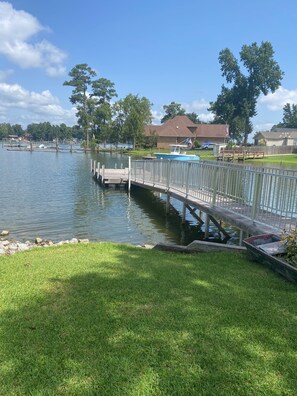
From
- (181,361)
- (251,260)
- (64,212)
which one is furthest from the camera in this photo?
(64,212)

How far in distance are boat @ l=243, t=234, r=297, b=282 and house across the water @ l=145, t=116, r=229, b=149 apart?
68.1 metres

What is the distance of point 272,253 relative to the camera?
5434 mm

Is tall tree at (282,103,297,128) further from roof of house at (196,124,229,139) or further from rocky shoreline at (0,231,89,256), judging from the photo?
rocky shoreline at (0,231,89,256)

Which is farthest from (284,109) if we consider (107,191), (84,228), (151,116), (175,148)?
(84,228)

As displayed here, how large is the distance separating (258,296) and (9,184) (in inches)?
921

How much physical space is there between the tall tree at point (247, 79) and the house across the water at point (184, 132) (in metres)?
4.49

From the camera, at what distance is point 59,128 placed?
185500 millimetres

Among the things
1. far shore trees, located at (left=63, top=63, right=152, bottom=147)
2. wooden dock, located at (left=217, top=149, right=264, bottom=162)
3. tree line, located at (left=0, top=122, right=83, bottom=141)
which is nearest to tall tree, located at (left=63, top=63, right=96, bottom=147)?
far shore trees, located at (left=63, top=63, right=152, bottom=147)

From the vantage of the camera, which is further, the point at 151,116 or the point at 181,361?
the point at 151,116

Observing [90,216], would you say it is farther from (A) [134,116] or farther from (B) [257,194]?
(A) [134,116]

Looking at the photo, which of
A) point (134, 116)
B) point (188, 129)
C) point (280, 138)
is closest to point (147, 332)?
point (134, 116)

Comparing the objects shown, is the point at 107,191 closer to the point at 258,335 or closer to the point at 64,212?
the point at 64,212

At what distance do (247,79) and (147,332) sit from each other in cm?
7706

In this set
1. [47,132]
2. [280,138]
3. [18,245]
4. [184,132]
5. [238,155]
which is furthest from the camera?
[47,132]
